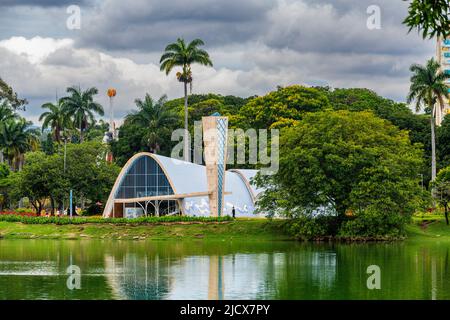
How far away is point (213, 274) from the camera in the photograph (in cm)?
3366

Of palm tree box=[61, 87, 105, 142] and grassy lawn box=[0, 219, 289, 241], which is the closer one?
grassy lawn box=[0, 219, 289, 241]

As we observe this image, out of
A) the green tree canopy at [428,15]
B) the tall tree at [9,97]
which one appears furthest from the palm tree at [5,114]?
the green tree canopy at [428,15]

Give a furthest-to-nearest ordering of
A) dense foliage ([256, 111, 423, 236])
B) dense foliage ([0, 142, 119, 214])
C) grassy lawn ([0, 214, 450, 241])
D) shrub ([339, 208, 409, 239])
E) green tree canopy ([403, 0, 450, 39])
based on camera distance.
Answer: dense foliage ([0, 142, 119, 214]) → grassy lawn ([0, 214, 450, 241]) → shrub ([339, 208, 409, 239]) → dense foliage ([256, 111, 423, 236]) → green tree canopy ([403, 0, 450, 39])

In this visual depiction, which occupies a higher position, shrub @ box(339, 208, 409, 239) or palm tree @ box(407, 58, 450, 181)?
palm tree @ box(407, 58, 450, 181)

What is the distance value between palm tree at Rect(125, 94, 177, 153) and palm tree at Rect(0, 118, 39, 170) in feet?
37.0

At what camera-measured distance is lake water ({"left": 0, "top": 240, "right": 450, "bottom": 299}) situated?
1113 inches

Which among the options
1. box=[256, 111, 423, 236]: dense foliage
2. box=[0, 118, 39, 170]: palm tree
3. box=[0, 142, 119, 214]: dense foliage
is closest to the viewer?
box=[256, 111, 423, 236]: dense foliage

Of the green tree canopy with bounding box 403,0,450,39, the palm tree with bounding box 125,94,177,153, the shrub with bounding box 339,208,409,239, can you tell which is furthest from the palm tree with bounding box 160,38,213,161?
the green tree canopy with bounding box 403,0,450,39

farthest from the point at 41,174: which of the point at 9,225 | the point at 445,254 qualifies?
the point at 445,254

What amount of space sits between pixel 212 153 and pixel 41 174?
1611cm

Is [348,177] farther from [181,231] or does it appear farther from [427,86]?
[427,86]

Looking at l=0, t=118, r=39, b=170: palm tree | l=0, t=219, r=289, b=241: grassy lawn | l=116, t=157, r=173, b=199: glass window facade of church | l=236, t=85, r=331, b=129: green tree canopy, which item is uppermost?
l=236, t=85, r=331, b=129: green tree canopy

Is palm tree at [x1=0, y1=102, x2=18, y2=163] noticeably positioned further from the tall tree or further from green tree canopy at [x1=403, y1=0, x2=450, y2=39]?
green tree canopy at [x1=403, y1=0, x2=450, y2=39]
